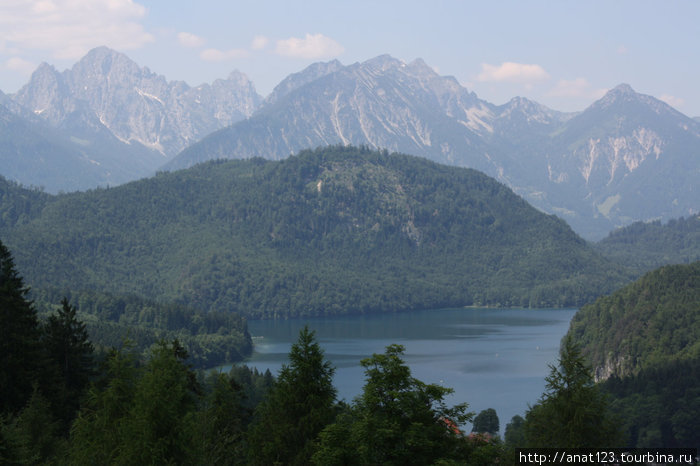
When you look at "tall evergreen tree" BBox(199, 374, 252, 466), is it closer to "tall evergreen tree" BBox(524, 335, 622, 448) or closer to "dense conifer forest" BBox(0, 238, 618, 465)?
"dense conifer forest" BBox(0, 238, 618, 465)

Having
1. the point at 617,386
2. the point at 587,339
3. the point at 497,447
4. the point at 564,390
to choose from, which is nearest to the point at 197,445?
the point at 497,447

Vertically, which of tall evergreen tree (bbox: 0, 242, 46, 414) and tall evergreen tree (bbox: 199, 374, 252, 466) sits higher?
tall evergreen tree (bbox: 0, 242, 46, 414)

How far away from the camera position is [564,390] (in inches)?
1340

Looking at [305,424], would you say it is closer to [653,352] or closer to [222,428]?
[222,428]

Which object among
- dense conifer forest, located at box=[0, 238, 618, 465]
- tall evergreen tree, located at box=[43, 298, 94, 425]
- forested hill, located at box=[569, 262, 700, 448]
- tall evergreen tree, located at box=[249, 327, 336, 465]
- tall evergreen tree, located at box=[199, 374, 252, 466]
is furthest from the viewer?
forested hill, located at box=[569, 262, 700, 448]

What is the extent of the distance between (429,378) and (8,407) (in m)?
111

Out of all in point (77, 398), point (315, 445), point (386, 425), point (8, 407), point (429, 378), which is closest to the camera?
point (386, 425)

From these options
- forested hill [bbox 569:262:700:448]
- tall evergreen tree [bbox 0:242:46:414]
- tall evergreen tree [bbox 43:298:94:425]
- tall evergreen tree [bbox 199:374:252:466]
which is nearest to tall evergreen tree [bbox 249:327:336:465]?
tall evergreen tree [bbox 199:374:252:466]

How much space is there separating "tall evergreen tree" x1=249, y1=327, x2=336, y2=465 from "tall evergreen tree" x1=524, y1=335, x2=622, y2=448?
27.2 feet

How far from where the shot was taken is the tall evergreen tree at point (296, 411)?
120 feet

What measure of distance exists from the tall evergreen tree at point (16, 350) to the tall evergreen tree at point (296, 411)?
16.5 m

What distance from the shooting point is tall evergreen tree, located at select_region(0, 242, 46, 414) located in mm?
48938

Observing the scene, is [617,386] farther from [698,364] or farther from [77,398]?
[77,398]

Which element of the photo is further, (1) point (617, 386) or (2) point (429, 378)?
(2) point (429, 378)
